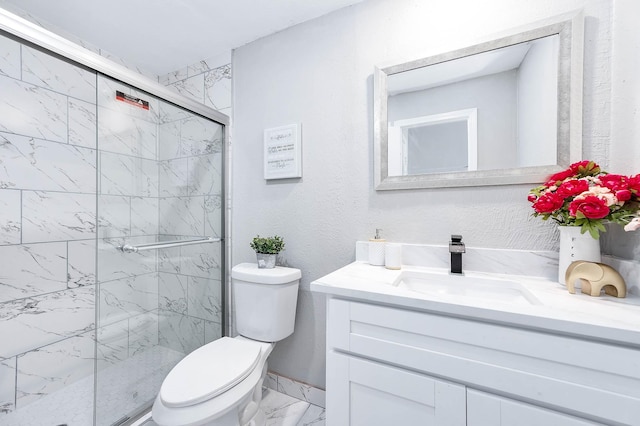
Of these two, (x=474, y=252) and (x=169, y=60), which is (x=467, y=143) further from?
(x=169, y=60)

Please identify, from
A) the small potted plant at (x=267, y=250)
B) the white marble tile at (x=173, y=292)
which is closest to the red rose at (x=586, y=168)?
the small potted plant at (x=267, y=250)

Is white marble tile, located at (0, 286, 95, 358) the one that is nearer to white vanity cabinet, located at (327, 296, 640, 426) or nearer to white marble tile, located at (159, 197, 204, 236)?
white marble tile, located at (159, 197, 204, 236)

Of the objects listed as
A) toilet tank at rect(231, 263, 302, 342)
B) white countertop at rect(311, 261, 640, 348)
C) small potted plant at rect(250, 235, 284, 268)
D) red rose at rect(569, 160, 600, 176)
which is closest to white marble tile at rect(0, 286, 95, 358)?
toilet tank at rect(231, 263, 302, 342)

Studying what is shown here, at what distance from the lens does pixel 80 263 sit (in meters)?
1.65

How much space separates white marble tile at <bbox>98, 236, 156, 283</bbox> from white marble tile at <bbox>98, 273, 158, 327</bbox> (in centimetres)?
3

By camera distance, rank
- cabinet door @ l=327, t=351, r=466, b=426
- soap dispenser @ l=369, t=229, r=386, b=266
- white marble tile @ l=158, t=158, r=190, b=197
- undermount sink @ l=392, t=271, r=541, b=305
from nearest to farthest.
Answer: cabinet door @ l=327, t=351, r=466, b=426 < undermount sink @ l=392, t=271, r=541, b=305 < soap dispenser @ l=369, t=229, r=386, b=266 < white marble tile @ l=158, t=158, r=190, b=197

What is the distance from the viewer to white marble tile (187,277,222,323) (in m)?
1.70

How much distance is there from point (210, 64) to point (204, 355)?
71.1 inches

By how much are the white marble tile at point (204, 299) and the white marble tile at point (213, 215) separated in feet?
1.01

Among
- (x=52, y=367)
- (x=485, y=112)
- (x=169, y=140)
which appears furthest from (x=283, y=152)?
(x=52, y=367)

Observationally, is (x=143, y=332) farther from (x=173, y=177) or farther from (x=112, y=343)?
(x=173, y=177)

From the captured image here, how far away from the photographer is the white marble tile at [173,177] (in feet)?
5.12

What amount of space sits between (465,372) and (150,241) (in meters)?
1.57

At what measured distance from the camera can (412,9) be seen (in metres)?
1.26
